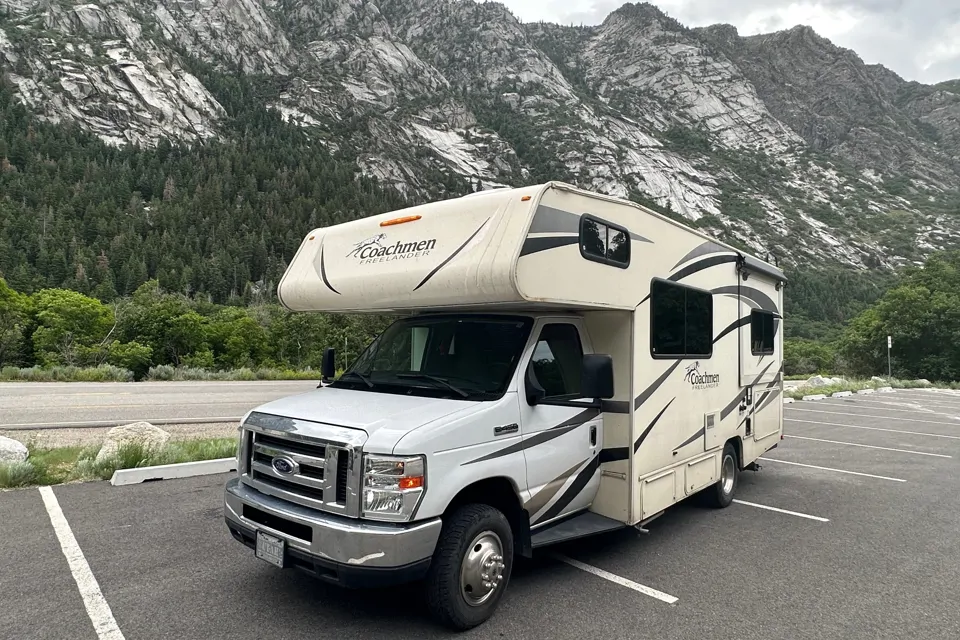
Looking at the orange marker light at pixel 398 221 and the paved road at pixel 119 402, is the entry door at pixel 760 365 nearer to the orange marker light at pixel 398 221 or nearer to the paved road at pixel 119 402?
the orange marker light at pixel 398 221

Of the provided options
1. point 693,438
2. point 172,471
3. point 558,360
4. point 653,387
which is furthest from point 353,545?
point 172,471

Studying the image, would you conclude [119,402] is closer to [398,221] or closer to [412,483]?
[398,221]

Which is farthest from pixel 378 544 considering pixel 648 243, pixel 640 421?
pixel 648 243

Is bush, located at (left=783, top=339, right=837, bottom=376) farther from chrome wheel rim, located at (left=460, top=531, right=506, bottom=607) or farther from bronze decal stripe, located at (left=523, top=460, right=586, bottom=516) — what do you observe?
chrome wheel rim, located at (left=460, top=531, right=506, bottom=607)

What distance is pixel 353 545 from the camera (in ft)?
11.7

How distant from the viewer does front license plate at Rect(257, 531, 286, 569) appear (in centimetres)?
385

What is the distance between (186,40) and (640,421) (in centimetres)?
18474

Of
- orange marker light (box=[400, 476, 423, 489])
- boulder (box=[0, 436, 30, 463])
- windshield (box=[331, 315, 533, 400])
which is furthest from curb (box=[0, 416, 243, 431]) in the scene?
orange marker light (box=[400, 476, 423, 489])

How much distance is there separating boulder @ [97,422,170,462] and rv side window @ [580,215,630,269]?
6711 mm

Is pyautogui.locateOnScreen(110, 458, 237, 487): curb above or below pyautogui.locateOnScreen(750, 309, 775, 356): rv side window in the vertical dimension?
below

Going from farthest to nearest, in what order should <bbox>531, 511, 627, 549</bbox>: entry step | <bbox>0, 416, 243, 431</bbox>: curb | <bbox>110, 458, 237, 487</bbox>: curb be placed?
<bbox>0, 416, 243, 431</bbox>: curb < <bbox>110, 458, 237, 487</bbox>: curb < <bbox>531, 511, 627, 549</bbox>: entry step

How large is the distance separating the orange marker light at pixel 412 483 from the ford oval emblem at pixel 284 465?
2.61 ft

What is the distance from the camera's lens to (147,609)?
4.19 meters

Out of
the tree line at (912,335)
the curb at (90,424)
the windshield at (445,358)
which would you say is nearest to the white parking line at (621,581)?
the windshield at (445,358)
